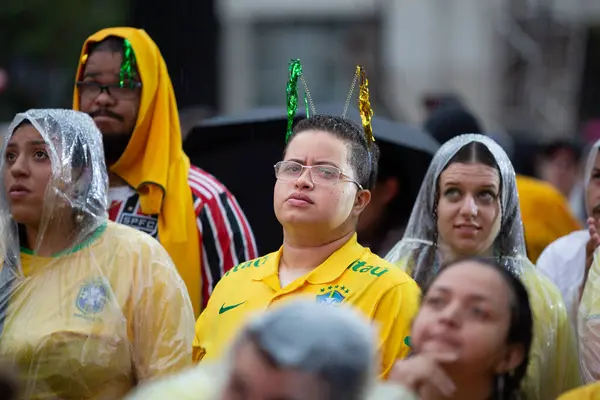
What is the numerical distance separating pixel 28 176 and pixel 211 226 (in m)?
0.96

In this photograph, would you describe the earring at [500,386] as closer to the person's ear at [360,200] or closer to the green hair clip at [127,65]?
the person's ear at [360,200]

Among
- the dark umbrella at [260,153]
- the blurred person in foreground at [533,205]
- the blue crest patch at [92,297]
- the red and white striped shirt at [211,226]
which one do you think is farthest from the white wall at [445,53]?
the blue crest patch at [92,297]

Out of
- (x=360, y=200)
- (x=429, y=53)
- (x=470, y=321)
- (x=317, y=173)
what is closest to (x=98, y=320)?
(x=317, y=173)

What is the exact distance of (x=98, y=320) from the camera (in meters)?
4.29

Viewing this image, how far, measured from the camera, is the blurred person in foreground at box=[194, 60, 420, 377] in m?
4.14

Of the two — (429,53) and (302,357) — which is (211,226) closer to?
(302,357)

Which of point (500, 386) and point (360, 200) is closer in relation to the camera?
point (500, 386)

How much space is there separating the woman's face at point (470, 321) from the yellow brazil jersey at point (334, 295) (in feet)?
1.48

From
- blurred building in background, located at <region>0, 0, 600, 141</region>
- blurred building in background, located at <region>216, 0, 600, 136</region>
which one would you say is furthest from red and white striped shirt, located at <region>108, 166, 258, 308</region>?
blurred building in background, located at <region>216, 0, 600, 136</region>

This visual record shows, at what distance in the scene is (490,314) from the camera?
3553 millimetres

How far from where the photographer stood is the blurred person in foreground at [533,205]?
7105 mm

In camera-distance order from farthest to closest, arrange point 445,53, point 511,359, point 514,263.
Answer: point 445,53, point 514,263, point 511,359

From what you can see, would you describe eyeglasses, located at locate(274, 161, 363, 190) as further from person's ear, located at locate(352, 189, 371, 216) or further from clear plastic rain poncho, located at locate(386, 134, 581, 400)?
clear plastic rain poncho, located at locate(386, 134, 581, 400)

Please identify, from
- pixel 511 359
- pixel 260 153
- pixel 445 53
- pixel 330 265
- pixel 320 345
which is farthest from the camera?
pixel 445 53
